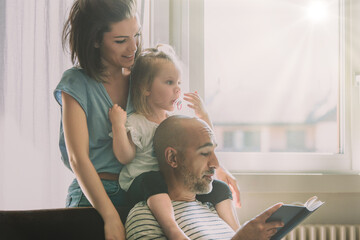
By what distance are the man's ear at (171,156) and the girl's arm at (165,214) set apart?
8cm

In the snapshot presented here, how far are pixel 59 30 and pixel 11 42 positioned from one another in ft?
0.54

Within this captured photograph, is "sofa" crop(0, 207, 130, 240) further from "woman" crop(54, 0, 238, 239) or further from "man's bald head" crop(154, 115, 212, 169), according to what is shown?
"man's bald head" crop(154, 115, 212, 169)

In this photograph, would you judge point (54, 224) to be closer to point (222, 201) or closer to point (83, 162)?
point (83, 162)

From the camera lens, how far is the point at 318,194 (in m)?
1.63

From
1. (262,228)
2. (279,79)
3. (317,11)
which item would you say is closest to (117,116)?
(262,228)

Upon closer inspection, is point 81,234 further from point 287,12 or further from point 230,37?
point 287,12

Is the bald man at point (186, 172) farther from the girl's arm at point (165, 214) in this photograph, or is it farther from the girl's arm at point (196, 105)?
the girl's arm at point (196, 105)

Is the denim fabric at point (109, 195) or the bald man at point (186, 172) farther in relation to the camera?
the denim fabric at point (109, 195)

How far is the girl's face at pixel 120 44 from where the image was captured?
1.06 m

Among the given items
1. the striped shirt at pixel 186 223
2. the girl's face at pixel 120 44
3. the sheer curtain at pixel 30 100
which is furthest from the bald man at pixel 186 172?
the sheer curtain at pixel 30 100

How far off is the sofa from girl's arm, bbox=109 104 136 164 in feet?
0.52

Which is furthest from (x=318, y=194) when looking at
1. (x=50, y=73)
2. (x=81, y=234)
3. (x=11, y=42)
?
(x=11, y=42)

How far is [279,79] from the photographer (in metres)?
1.75

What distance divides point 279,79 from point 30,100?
1.06 meters
